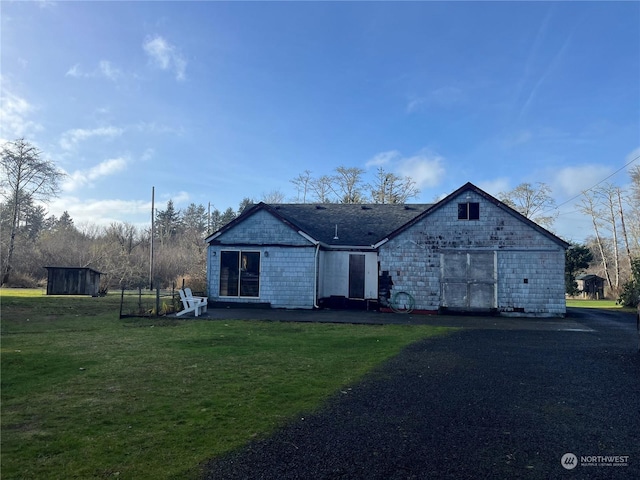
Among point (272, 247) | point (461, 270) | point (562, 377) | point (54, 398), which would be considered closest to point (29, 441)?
point (54, 398)

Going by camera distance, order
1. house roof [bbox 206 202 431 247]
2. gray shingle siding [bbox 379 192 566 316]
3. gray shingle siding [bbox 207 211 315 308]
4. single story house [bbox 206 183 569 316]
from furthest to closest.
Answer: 1. house roof [bbox 206 202 431 247]
2. gray shingle siding [bbox 207 211 315 308]
3. single story house [bbox 206 183 569 316]
4. gray shingle siding [bbox 379 192 566 316]

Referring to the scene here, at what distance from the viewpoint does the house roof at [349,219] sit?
1820 centimetres

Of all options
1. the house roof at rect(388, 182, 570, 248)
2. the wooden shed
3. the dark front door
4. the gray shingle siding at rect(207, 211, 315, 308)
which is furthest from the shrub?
the wooden shed

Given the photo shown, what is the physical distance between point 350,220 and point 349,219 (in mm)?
132

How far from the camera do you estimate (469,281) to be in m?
17.0

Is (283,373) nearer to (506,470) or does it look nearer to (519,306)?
(506,470)

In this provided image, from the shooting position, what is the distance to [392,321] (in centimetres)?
1463

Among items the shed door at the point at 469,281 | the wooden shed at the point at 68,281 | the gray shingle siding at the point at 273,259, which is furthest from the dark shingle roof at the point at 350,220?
the wooden shed at the point at 68,281

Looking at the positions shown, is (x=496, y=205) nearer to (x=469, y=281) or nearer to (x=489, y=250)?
(x=489, y=250)

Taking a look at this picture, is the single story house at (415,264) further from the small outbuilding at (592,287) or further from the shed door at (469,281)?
the small outbuilding at (592,287)

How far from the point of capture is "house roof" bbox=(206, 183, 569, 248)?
18203 mm

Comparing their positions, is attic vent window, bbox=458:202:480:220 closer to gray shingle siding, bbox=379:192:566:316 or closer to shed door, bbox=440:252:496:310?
gray shingle siding, bbox=379:192:566:316

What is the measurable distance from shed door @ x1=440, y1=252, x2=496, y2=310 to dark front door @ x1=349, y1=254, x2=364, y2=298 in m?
3.83

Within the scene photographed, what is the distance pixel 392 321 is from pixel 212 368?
28.6 feet
